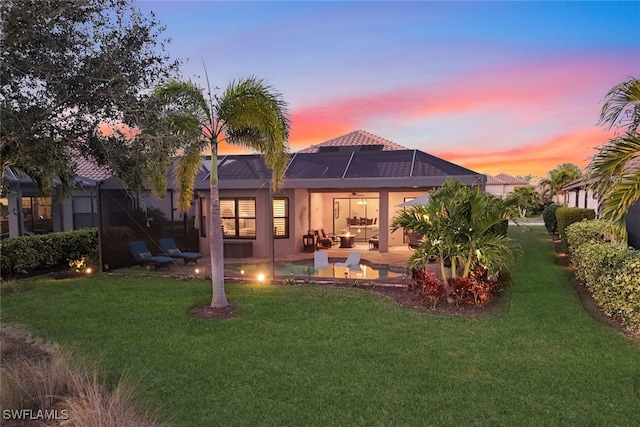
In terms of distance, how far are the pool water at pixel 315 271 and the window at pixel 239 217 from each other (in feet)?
8.16

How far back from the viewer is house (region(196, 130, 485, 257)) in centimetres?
1345

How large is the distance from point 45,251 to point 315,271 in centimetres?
941

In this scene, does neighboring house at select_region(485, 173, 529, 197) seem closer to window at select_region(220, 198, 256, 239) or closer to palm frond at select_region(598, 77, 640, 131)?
window at select_region(220, 198, 256, 239)

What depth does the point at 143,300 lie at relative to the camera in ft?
32.6

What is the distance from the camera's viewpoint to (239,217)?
1723 centimetres

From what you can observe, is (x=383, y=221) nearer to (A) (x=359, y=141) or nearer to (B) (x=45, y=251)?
(A) (x=359, y=141)

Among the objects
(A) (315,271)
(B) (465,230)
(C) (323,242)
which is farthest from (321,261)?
(B) (465,230)

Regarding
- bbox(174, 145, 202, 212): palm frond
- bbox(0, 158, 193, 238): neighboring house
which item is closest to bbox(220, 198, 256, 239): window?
bbox(0, 158, 193, 238): neighboring house

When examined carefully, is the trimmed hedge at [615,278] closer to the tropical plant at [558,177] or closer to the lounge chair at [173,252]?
the lounge chair at [173,252]

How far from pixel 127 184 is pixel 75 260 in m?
10.9

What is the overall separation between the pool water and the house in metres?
1.51

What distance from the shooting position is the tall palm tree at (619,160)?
6.05m

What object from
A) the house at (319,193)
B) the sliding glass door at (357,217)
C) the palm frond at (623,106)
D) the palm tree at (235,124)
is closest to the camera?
the palm frond at (623,106)

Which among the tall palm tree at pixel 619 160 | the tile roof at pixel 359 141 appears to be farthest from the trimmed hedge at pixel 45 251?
the tall palm tree at pixel 619 160
